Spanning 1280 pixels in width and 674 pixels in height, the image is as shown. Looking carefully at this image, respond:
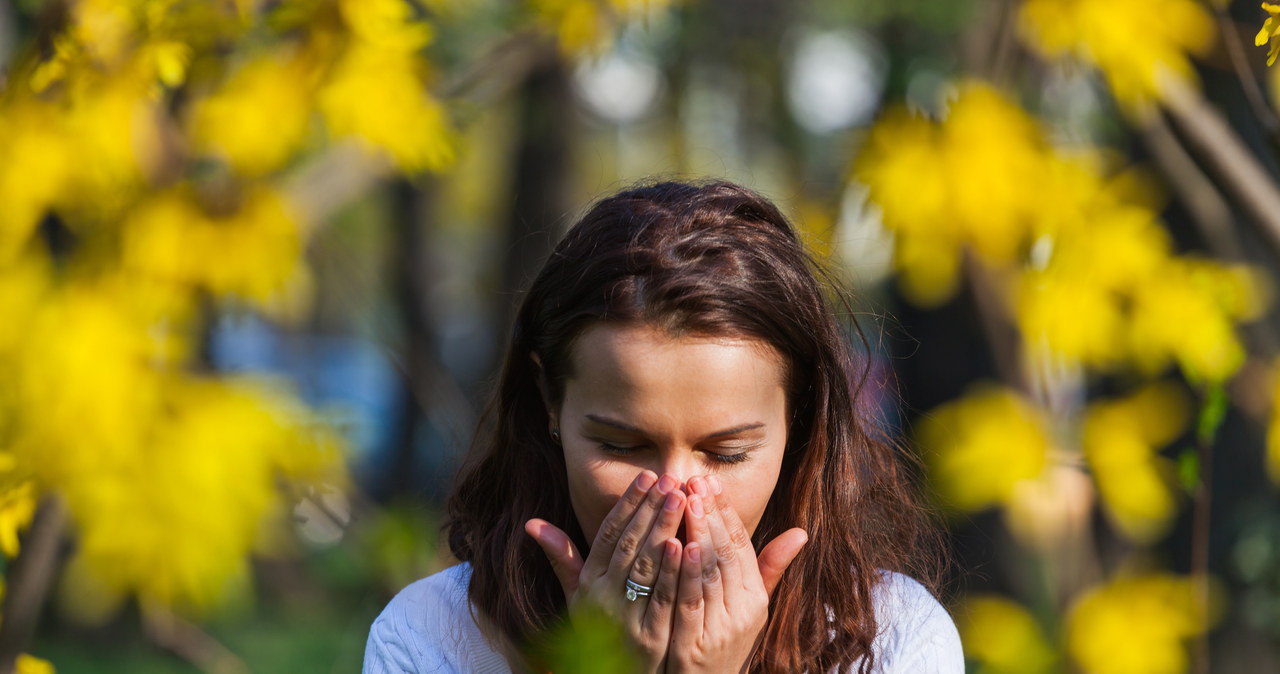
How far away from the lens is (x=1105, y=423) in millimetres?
2854

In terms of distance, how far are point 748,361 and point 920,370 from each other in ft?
11.1

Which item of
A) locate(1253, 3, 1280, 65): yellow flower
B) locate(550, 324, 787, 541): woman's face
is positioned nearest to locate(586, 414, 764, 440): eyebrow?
locate(550, 324, 787, 541): woman's face

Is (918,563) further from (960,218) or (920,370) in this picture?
(920,370)

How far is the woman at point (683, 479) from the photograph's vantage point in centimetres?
163

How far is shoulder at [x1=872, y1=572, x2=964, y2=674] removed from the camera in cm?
192

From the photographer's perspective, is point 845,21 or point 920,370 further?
point 845,21

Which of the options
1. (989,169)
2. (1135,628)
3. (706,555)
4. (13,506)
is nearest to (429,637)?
(706,555)

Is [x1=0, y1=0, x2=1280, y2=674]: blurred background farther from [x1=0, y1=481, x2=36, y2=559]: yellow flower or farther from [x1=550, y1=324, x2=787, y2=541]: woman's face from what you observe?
[x1=550, y1=324, x2=787, y2=541]: woman's face

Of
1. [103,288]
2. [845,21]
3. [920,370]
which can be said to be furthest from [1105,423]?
[845,21]

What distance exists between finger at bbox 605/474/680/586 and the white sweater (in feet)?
1.29

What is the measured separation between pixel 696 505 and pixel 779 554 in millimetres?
185

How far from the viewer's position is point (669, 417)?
1.65 metres

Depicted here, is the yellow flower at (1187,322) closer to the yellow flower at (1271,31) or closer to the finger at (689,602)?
the yellow flower at (1271,31)

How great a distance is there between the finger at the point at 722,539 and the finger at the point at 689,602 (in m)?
0.04
